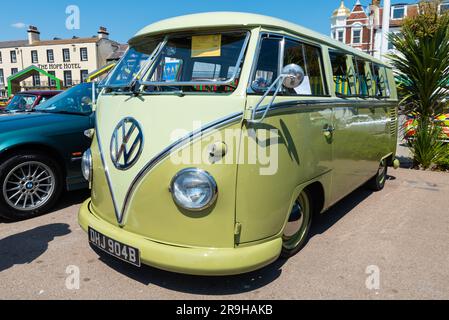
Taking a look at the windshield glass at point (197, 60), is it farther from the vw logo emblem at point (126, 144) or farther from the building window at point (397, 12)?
the building window at point (397, 12)

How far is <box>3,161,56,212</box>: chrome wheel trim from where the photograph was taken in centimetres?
424

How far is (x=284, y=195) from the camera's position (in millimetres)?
2850

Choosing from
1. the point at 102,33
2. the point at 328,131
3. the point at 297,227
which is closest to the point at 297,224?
the point at 297,227

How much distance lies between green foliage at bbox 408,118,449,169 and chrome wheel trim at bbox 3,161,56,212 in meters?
7.11

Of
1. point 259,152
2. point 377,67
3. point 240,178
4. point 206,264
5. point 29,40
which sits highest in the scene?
point 29,40

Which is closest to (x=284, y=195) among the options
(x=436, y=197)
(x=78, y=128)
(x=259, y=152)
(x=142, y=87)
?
(x=259, y=152)

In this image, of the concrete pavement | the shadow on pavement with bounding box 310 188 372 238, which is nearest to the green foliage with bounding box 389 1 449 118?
the shadow on pavement with bounding box 310 188 372 238

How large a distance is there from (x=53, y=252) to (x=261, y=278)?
2.08 m

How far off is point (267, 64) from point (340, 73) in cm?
143

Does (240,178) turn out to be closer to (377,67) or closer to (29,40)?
(377,67)

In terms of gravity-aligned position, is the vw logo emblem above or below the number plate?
above

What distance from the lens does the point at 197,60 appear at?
319 cm

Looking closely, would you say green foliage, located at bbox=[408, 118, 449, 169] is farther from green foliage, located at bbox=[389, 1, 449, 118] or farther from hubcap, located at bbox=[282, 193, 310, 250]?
hubcap, located at bbox=[282, 193, 310, 250]

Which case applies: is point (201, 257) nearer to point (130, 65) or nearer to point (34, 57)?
point (130, 65)
